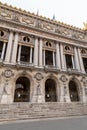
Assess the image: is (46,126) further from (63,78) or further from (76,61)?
(76,61)

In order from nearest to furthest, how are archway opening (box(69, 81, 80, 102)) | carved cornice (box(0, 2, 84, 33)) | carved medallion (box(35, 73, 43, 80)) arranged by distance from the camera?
carved medallion (box(35, 73, 43, 80)) < archway opening (box(69, 81, 80, 102)) < carved cornice (box(0, 2, 84, 33))

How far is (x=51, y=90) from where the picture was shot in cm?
1755

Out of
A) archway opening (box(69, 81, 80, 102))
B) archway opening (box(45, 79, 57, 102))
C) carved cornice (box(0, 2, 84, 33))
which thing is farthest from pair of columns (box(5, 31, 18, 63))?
archway opening (box(69, 81, 80, 102))

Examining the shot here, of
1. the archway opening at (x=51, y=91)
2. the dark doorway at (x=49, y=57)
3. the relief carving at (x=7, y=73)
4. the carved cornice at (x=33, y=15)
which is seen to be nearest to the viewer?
the relief carving at (x=7, y=73)

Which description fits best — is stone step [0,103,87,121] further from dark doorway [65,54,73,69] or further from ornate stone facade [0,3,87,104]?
dark doorway [65,54,73,69]

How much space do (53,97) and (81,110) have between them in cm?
Result: 491

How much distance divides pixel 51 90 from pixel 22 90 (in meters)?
4.67

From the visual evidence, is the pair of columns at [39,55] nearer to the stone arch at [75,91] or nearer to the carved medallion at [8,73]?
the carved medallion at [8,73]

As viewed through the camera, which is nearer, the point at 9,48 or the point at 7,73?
the point at 7,73

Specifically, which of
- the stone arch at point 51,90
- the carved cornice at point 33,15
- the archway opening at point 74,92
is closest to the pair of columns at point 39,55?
the stone arch at point 51,90

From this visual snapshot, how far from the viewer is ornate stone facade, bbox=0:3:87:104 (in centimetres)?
1416

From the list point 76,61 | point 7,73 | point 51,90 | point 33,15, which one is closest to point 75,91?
point 51,90

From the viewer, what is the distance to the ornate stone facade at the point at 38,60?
558 inches

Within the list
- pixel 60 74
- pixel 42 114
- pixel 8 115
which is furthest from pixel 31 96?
pixel 60 74
